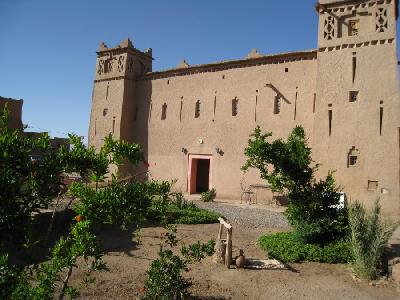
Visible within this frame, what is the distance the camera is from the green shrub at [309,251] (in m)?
9.92

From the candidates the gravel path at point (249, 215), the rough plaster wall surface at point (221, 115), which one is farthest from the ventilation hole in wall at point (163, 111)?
the gravel path at point (249, 215)

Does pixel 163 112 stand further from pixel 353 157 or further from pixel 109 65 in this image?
pixel 353 157

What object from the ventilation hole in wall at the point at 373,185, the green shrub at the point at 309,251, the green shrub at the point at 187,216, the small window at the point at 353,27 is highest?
the small window at the point at 353,27

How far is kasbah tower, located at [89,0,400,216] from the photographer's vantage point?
16125 millimetres

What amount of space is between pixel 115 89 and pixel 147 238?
15.4 meters

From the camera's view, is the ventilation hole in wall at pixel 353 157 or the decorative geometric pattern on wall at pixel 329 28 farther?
the decorative geometric pattern on wall at pixel 329 28

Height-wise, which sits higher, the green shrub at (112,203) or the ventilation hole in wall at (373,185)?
the ventilation hole in wall at (373,185)

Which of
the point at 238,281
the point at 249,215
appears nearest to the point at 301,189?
the point at 238,281

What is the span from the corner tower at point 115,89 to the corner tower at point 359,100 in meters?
12.5

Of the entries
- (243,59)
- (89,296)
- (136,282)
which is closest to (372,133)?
(243,59)

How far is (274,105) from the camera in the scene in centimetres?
1934

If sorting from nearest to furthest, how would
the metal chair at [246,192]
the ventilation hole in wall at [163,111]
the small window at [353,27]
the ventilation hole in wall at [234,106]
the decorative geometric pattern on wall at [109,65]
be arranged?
1. the small window at [353,27]
2. the metal chair at [246,192]
3. the ventilation hole in wall at [234,106]
4. the ventilation hole in wall at [163,111]
5. the decorative geometric pattern on wall at [109,65]

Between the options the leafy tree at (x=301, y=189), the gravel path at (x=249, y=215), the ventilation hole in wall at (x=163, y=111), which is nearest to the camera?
the leafy tree at (x=301, y=189)

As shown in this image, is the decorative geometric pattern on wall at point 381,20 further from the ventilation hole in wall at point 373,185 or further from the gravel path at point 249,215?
the gravel path at point 249,215
